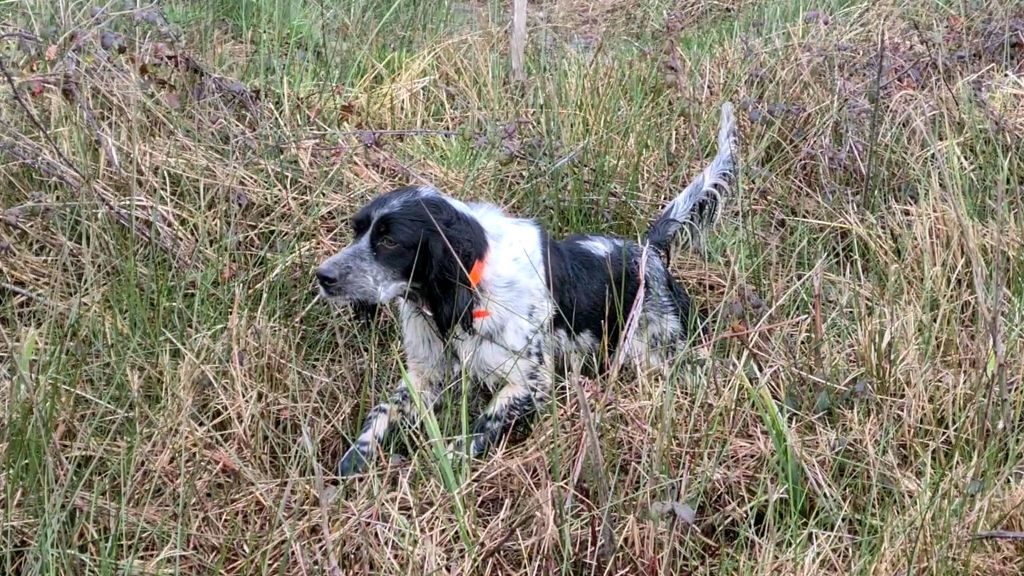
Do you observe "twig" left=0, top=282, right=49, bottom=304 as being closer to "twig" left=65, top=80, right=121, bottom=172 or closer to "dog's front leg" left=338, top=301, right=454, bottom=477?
"twig" left=65, top=80, right=121, bottom=172

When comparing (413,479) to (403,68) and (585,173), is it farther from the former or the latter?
(403,68)

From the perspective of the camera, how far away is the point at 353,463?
3.09 meters

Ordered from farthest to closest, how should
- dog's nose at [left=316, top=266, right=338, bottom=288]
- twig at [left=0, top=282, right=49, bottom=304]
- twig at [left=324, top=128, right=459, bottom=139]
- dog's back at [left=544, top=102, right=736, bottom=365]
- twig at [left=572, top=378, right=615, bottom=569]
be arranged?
twig at [left=324, top=128, right=459, bottom=139] < dog's back at [left=544, top=102, right=736, bottom=365] < twig at [left=0, top=282, right=49, bottom=304] < dog's nose at [left=316, top=266, right=338, bottom=288] < twig at [left=572, top=378, right=615, bottom=569]

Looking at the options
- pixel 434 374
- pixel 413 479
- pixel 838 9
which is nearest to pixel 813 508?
pixel 413 479

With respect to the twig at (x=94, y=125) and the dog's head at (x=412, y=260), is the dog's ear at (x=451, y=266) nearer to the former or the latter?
the dog's head at (x=412, y=260)

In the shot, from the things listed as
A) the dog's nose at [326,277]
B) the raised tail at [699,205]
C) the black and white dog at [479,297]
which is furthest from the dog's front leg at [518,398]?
the raised tail at [699,205]

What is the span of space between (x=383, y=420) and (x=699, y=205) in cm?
141

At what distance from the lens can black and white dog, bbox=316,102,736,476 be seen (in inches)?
133

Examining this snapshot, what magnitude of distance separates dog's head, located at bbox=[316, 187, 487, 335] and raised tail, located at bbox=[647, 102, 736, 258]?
833mm

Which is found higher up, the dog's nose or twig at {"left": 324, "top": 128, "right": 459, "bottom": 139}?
the dog's nose

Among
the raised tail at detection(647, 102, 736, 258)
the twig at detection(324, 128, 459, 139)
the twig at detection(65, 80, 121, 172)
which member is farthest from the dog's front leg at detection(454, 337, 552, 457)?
the twig at detection(65, 80, 121, 172)

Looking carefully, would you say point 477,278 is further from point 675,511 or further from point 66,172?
point 66,172

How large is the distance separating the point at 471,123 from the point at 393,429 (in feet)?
5.70

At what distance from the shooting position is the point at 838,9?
5.59 meters
